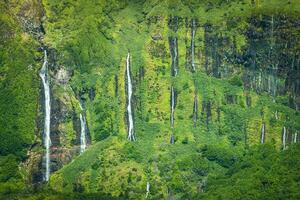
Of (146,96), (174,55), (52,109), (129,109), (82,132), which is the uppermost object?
(174,55)

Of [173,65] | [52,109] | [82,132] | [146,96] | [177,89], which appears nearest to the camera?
[52,109]

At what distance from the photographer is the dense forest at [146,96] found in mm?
77500

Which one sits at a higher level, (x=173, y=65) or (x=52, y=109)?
(x=173, y=65)

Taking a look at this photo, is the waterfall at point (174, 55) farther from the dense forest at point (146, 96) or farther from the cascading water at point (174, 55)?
the dense forest at point (146, 96)

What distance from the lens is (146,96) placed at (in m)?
85.2

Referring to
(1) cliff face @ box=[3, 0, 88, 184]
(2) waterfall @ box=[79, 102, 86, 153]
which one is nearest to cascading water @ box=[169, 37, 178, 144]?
(2) waterfall @ box=[79, 102, 86, 153]

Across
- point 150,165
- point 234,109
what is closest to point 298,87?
point 234,109

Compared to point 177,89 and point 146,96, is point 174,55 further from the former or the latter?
point 146,96

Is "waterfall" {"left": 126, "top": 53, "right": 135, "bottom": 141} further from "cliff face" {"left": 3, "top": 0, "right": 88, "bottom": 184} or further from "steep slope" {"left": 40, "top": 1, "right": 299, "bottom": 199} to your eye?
"cliff face" {"left": 3, "top": 0, "right": 88, "bottom": 184}

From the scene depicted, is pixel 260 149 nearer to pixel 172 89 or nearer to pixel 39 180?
pixel 172 89

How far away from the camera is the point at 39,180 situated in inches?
3110

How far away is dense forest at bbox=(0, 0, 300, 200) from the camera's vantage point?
77500 mm

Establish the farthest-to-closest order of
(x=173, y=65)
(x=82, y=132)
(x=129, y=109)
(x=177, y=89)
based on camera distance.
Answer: (x=173, y=65) < (x=177, y=89) < (x=129, y=109) < (x=82, y=132)

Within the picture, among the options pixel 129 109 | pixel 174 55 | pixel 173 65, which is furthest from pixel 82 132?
pixel 174 55
